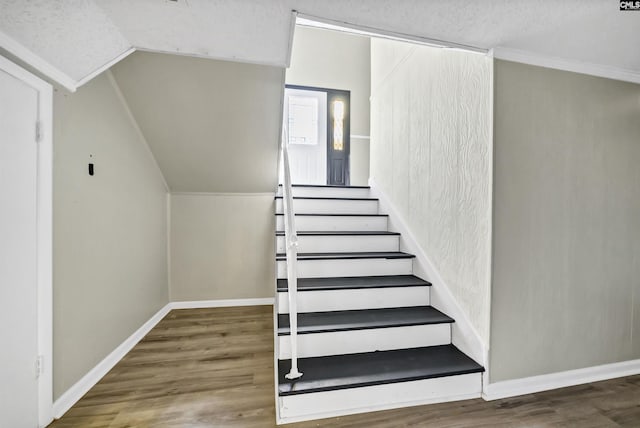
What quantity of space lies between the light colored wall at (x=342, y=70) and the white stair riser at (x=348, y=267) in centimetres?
219

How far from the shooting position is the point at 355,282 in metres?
2.00

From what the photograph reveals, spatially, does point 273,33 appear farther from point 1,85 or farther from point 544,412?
point 544,412

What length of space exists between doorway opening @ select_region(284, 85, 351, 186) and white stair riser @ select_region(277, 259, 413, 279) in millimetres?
2193

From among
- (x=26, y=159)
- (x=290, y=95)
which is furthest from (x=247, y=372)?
(x=290, y=95)

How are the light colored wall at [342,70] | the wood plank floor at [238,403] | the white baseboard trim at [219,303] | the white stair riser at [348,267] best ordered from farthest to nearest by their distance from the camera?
1. the light colored wall at [342,70]
2. the white baseboard trim at [219,303]
3. the white stair riser at [348,267]
4. the wood plank floor at [238,403]

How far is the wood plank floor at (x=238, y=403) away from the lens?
4.35ft

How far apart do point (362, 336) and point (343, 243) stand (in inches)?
33.6

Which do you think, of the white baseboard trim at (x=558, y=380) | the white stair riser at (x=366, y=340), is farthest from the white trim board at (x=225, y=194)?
the white baseboard trim at (x=558, y=380)

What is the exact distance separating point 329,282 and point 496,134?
139cm

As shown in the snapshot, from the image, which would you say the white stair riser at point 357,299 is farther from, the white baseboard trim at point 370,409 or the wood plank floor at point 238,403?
the white baseboard trim at point 370,409

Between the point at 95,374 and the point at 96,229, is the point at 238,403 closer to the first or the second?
the point at 95,374

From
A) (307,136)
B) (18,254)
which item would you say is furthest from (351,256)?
(307,136)

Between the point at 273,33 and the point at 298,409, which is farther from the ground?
the point at 273,33

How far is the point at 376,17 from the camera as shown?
1180mm
